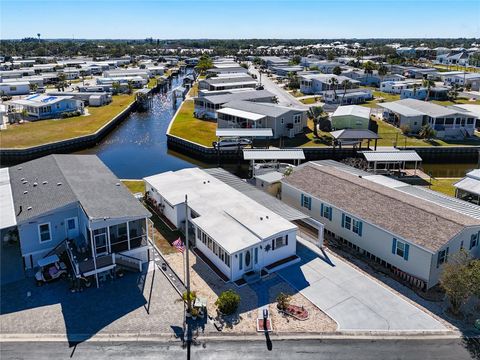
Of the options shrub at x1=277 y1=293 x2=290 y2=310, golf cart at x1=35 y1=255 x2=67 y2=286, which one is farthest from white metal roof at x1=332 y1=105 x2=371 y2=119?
golf cart at x1=35 y1=255 x2=67 y2=286

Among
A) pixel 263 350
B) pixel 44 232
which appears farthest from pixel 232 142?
pixel 263 350

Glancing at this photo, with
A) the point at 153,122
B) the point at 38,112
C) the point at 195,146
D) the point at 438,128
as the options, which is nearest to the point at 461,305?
the point at 195,146

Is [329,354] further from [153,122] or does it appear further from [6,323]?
[153,122]

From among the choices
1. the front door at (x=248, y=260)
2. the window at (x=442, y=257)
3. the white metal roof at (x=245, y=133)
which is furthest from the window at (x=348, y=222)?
the white metal roof at (x=245, y=133)

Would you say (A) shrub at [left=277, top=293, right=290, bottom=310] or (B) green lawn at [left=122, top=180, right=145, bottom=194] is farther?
(B) green lawn at [left=122, top=180, right=145, bottom=194]

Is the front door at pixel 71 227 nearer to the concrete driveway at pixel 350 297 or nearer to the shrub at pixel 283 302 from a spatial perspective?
the concrete driveway at pixel 350 297

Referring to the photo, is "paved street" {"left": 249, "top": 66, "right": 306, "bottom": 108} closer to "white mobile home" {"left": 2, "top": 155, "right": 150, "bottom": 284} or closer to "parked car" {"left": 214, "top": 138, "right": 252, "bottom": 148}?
"parked car" {"left": 214, "top": 138, "right": 252, "bottom": 148}

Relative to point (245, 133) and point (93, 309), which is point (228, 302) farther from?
point (245, 133)

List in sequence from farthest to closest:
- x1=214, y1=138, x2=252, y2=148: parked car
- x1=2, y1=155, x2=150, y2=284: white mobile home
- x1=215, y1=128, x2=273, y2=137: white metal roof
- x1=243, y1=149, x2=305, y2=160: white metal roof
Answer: x1=214, y1=138, x2=252, y2=148: parked car < x1=215, y1=128, x2=273, y2=137: white metal roof < x1=243, y1=149, x2=305, y2=160: white metal roof < x1=2, y1=155, x2=150, y2=284: white mobile home
